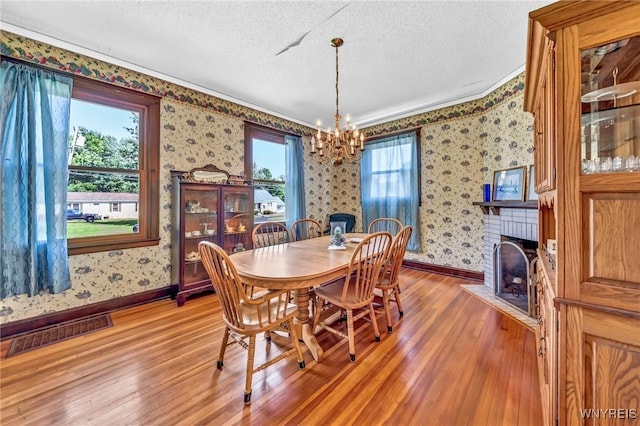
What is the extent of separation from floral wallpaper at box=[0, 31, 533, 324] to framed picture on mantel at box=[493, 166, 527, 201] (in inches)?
4.4

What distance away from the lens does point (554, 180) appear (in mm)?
1021

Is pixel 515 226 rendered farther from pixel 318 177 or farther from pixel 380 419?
pixel 318 177

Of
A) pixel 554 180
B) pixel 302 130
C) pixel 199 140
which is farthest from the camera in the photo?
pixel 302 130

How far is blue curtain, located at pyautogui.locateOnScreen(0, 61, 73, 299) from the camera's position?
2.15 m

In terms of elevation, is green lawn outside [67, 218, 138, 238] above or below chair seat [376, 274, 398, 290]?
above

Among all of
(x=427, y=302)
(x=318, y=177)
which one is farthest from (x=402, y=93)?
(x=427, y=302)

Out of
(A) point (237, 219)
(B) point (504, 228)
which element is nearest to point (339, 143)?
(A) point (237, 219)

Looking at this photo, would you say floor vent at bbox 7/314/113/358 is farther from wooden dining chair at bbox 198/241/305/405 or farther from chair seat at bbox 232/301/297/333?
chair seat at bbox 232/301/297/333

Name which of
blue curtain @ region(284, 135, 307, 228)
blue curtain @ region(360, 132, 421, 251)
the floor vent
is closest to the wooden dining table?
the floor vent

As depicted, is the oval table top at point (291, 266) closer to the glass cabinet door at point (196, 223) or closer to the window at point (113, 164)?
the glass cabinet door at point (196, 223)

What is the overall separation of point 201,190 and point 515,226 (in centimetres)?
373

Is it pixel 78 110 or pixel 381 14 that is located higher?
pixel 381 14

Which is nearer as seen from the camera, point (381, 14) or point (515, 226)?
point (381, 14)

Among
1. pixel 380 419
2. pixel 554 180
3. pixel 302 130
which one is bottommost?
pixel 380 419
